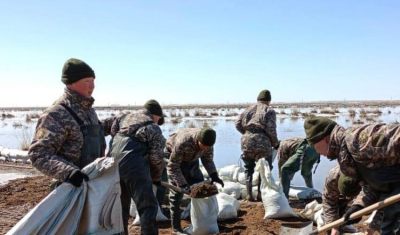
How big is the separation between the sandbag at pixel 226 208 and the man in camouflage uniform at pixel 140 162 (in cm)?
136

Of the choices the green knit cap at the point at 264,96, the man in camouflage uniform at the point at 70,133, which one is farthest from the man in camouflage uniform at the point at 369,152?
the green knit cap at the point at 264,96

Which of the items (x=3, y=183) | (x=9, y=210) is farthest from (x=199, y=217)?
(x=3, y=183)

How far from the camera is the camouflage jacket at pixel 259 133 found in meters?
5.71

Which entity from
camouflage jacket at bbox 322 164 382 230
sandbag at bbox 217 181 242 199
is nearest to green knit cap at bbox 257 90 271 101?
sandbag at bbox 217 181 242 199

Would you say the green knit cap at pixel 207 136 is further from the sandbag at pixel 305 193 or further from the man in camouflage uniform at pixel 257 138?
the sandbag at pixel 305 193

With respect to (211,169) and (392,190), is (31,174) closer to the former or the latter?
(211,169)

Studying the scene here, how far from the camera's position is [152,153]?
340cm

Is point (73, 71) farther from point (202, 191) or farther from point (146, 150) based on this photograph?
point (202, 191)

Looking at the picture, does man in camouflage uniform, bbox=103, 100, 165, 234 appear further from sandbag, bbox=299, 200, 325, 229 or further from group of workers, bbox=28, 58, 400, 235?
sandbag, bbox=299, 200, 325, 229

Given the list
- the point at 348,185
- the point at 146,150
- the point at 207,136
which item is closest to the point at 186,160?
the point at 207,136

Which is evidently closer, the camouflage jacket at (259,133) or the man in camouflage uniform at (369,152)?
the man in camouflage uniform at (369,152)

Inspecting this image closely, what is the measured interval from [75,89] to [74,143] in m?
0.38

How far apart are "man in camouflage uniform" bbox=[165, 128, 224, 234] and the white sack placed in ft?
5.01

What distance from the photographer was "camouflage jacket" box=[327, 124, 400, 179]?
98.0 inches
